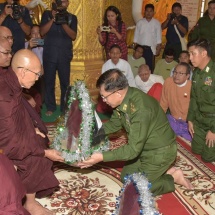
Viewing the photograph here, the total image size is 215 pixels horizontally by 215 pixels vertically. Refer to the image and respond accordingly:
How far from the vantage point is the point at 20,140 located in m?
2.74

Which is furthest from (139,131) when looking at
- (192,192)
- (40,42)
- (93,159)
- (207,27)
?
(207,27)

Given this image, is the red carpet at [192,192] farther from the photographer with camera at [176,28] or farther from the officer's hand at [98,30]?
the photographer with camera at [176,28]

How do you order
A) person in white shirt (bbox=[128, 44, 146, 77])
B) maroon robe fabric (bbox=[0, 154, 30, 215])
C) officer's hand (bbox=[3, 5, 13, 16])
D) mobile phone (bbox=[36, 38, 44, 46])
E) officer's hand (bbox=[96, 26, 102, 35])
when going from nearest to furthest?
maroon robe fabric (bbox=[0, 154, 30, 215])
officer's hand (bbox=[3, 5, 13, 16])
mobile phone (bbox=[36, 38, 44, 46])
officer's hand (bbox=[96, 26, 102, 35])
person in white shirt (bbox=[128, 44, 146, 77])

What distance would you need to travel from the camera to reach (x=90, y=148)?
3035 millimetres

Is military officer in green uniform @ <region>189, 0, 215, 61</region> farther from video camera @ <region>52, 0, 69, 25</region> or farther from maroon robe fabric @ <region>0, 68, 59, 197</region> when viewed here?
maroon robe fabric @ <region>0, 68, 59, 197</region>

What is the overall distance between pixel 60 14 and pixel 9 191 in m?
3.69

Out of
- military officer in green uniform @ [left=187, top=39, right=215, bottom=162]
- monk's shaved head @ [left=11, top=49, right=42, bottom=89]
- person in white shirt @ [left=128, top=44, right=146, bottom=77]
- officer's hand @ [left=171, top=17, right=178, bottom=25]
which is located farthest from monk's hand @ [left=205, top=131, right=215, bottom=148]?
officer's hand @ [left=171, top=17, right=178, bottom=25]

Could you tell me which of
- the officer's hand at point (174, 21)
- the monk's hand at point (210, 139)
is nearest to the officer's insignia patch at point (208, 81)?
the monk's hand at point (210, 139)

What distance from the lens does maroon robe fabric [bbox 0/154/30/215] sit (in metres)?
1.78

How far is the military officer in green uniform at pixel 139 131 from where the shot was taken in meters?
2.85

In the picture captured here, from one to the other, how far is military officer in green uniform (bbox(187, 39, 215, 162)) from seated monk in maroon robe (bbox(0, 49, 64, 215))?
1.81 meters

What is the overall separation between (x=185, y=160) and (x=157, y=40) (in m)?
3.52

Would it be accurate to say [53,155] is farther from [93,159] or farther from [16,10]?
Result: [16,10]

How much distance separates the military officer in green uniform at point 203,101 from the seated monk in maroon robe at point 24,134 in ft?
5.93
